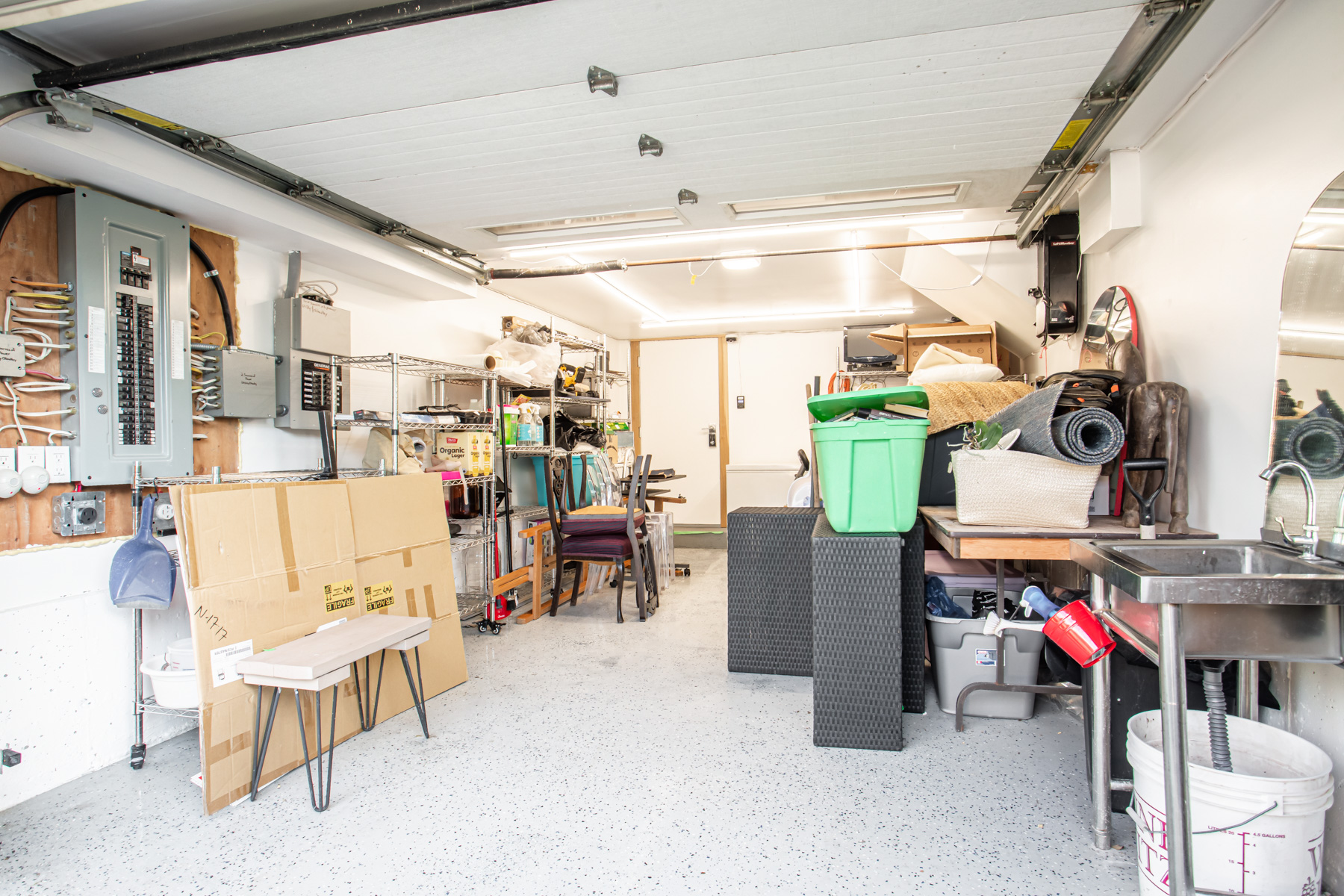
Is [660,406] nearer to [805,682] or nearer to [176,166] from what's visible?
[805,682]

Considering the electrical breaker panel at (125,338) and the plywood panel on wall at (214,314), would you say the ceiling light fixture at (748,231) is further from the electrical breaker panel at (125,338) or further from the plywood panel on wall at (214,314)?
the electrical breaker panel at (125,338)

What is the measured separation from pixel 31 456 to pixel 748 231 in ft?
10.5

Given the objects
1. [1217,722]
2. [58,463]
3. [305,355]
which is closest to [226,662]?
[58,463]

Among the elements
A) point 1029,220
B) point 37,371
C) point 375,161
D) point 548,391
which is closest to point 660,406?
point 548,391

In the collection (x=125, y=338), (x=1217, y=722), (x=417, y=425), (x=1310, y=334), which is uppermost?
(x=125, y=338)

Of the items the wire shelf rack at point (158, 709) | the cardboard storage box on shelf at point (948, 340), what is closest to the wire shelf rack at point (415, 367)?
the wire shelf rack at point (158, 709)

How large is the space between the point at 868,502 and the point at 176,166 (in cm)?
283

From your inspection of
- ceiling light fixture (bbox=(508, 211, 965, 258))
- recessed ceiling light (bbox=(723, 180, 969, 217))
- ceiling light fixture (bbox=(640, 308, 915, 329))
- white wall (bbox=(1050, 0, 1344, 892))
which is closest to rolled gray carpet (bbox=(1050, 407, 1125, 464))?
white wall (bbox=(1050, 0, 1344, 892))

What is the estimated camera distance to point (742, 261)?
4633 millimetres

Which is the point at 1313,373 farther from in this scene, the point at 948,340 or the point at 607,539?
the point at 607,539

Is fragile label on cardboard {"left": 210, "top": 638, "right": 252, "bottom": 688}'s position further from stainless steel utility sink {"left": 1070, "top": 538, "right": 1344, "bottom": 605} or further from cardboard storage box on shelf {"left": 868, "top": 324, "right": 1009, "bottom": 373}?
cardboard storage box on shelf {"left": 868, "top": 324, "right": 1009, "bottom": 373}

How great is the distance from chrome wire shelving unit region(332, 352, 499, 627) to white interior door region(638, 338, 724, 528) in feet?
12.5

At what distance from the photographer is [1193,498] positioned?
92.0 inches

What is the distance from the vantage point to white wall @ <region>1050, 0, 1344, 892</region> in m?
1.63
